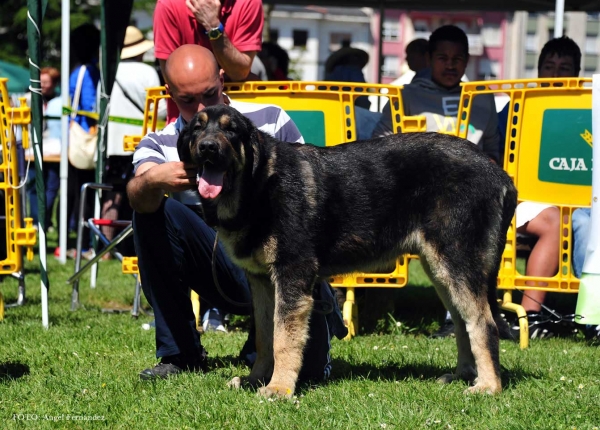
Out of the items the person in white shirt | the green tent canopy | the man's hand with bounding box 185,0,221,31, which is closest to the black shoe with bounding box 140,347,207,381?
the man's hand with bounding box 185,0,221,31

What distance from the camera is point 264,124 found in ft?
17.2

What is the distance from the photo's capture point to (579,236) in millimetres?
6473

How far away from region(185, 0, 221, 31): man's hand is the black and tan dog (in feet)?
6.07

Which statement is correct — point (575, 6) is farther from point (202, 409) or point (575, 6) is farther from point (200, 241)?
point (202, 409)

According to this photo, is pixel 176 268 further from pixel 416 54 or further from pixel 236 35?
pixel 416 54

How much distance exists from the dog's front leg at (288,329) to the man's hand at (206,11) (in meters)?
2.41

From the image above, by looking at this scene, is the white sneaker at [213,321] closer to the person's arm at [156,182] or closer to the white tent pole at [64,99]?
the person's arm at [156,182]

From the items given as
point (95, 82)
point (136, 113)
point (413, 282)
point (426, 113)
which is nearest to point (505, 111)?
point (426, 113)

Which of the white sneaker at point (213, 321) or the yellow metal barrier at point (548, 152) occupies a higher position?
the yellow metal barrier at point (548, 152)

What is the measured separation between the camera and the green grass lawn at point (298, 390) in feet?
13.7

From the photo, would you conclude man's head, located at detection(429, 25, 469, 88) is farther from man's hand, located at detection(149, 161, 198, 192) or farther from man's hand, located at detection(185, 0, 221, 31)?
man's hand, located at detection(149, 161, 198, 192)

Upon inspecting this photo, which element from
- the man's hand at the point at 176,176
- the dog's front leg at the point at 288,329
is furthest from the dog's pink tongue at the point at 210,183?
the dog's front leg at the point at 288,329

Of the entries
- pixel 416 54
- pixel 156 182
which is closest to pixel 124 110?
pixel 416 54

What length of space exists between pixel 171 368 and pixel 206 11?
2547mm
